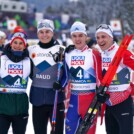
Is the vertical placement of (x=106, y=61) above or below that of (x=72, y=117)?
above

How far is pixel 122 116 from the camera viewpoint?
12.8 feet

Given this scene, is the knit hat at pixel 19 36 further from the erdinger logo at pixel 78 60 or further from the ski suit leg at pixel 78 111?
the ski suit leg at pixel 78 111

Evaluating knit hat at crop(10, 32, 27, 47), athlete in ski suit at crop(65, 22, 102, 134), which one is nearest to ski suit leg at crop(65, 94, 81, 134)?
athlete in ski suit at crop(65, 22, 102, 134)

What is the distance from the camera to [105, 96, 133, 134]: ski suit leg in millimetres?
3879

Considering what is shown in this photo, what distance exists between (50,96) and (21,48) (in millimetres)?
637

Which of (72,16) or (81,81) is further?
(72,16)

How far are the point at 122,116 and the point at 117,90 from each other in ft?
0.93

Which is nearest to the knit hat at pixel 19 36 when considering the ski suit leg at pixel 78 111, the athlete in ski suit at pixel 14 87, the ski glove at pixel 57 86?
the athlete in ski suit at pixel 14 87

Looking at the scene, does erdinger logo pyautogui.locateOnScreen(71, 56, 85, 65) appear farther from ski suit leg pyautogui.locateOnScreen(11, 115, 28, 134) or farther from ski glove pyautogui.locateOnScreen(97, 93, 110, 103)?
ski suit leg pyautogui.locateOnScreen(11, 115, 28, 134)

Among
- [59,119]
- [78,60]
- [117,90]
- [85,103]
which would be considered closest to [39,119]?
[59,119]

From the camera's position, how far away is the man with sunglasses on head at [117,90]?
388cm

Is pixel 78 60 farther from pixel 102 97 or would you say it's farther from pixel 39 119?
pixel 39 119

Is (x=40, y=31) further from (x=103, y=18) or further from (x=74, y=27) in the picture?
(x=103, y=18)

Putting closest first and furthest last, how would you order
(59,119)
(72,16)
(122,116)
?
(122,116) < (59,119) < (72,16)
